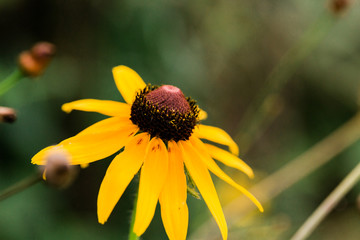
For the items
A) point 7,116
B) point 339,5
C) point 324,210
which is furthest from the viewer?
point 339,5

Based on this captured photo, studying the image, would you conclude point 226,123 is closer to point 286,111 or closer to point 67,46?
point 286,111

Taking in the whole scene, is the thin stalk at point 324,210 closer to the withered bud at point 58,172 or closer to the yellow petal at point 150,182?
the yellow petal at point 150,182

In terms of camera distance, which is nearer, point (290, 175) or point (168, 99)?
point (168, 99)

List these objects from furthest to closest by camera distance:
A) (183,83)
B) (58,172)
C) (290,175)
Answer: (183,83) → (290,175) → (58,172)

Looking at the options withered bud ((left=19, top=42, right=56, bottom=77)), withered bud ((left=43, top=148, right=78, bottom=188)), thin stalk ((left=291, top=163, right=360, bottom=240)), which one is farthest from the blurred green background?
withered bud ((left=43, top=148, right=78, bottom=188))

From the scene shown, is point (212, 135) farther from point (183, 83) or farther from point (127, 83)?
point (183, 83)

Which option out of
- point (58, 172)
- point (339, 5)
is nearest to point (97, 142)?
point (58, 172)

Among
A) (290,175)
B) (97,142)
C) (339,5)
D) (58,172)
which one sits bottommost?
(290,175)
